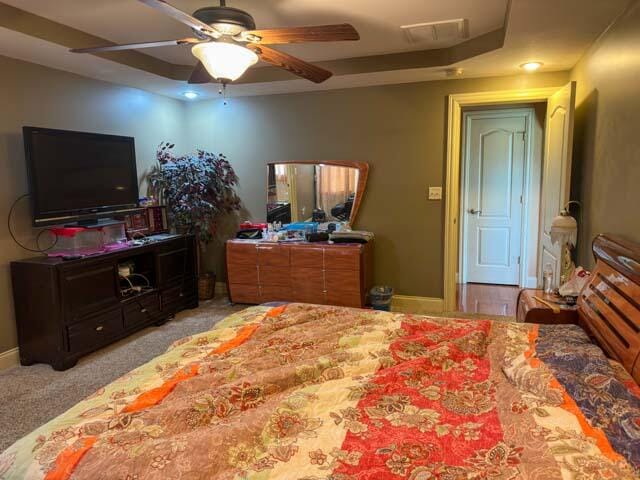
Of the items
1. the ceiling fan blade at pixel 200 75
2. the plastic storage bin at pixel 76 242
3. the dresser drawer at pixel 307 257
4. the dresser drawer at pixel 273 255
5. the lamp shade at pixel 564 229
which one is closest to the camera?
the ceiling fan blade at pixel 200 75

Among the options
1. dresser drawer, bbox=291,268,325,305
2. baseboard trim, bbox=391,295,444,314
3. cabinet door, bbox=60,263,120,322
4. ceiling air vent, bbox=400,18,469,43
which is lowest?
baseboard trim, bbox=391,295,444,314

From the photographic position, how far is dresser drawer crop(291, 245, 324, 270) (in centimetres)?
418

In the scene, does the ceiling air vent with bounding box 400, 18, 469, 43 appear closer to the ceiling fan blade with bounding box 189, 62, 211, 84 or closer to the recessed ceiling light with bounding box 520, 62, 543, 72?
the recessed ceiling light with bounding box 520, 62, 543, 72

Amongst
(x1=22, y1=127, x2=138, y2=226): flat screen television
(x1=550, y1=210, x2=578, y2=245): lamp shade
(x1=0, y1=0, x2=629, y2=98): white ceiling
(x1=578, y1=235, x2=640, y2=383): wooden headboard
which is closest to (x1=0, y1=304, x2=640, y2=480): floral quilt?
(x1=578, y1=235, x2=640, y2=383): wooden headboard

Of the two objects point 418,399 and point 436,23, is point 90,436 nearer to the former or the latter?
point 418,399

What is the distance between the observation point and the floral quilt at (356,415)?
1151 mm

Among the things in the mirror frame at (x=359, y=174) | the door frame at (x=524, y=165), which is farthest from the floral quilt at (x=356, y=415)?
the door frame at (x=524, y=165)

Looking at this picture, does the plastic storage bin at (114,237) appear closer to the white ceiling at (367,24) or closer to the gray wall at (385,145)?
the white ceiling at (367,24)

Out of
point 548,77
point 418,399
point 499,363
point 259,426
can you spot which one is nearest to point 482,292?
point 548,77

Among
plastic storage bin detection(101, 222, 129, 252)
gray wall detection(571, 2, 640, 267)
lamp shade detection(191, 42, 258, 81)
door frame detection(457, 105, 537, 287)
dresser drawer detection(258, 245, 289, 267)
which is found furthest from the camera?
door frame detection(457, 105, 537, 287)

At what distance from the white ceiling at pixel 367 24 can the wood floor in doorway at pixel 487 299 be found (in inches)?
87.8

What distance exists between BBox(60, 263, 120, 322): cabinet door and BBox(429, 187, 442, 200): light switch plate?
2.94 metres

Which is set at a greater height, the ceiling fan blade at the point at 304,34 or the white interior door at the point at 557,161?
the ceiling fan blade at the point at 304,34

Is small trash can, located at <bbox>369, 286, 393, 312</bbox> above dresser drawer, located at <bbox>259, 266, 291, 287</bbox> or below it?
below
